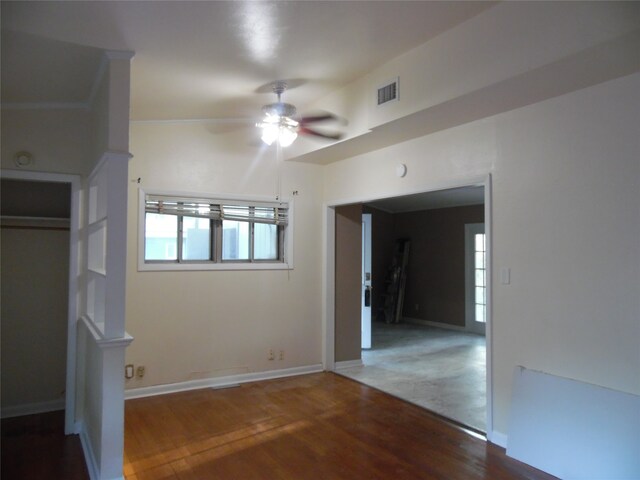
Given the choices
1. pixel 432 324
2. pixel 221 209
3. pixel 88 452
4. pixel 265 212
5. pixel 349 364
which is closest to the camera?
pixel 88 452

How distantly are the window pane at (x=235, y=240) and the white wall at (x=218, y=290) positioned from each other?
9.0 inches

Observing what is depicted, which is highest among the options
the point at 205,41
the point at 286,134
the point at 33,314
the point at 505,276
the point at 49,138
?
the point at 205,41

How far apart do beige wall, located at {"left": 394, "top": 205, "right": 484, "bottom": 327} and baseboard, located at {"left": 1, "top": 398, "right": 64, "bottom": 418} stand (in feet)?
21.9

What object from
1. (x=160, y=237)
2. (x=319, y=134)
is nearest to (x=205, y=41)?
(x=319, y=134)

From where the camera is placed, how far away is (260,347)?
16.2 ft

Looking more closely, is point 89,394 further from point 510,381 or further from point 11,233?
point 510,381

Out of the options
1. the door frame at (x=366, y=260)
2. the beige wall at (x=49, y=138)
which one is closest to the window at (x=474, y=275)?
the door frame at (x=366, y=260)

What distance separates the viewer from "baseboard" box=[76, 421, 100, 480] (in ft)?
9.00

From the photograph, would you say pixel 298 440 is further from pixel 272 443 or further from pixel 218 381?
pixel 218 381

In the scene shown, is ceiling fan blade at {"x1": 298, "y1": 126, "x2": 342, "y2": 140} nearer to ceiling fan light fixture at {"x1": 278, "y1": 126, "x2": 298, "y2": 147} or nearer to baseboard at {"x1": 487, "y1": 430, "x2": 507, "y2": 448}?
ceiling fan light fixture at {"x1": 278, "y1": 126, "x2": 298, "y2": 147}

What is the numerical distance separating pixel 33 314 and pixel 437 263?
23.1ft

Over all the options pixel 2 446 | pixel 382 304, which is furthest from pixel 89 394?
pixel 382 304

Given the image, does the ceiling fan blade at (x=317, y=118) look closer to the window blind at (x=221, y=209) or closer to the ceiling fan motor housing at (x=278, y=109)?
the ceiling fan motor housing at (x=278, y=109)

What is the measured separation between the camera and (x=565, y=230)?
2.89 metres
